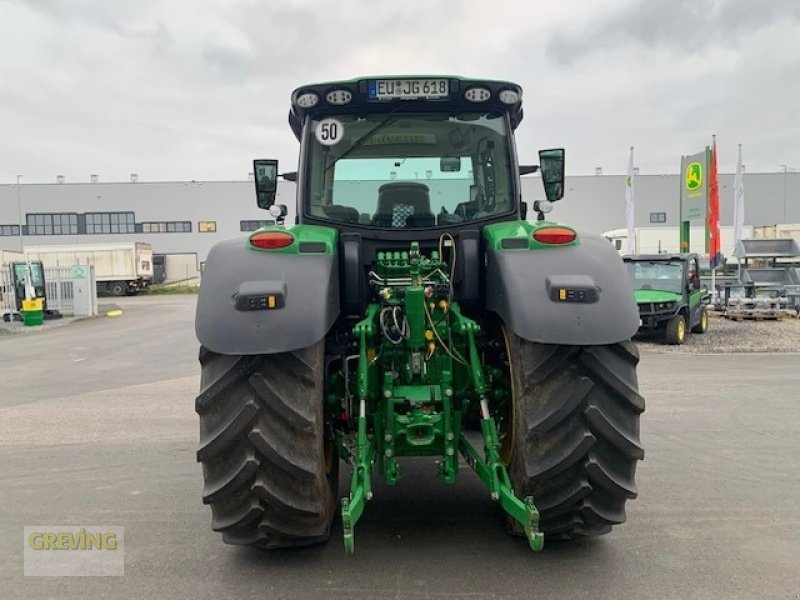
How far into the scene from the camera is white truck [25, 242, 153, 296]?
39.8m

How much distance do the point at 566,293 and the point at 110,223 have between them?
54.4m

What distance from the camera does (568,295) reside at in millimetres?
3258

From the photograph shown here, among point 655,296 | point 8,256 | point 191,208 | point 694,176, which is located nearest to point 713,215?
point 694,176

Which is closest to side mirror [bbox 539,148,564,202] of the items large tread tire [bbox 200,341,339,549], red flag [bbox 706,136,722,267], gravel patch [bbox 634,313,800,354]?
large tread tire [bbox 200,341,339,549]

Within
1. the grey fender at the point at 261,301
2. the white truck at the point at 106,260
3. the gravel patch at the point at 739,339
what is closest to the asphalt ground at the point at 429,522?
the grey fender at the point at 261,301

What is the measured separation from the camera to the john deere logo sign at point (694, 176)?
19.1 m

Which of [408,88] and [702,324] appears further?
[702,324]

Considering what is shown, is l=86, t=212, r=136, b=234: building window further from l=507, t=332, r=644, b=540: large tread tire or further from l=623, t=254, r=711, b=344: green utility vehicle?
l=507, t=332, r=644, b=540: large tread tire

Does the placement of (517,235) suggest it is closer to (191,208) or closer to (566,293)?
(566,293)

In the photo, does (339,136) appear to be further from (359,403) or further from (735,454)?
(735,454)

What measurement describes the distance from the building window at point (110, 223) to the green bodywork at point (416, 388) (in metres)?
52.6

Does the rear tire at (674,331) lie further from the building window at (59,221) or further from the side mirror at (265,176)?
the building window at (59,221)

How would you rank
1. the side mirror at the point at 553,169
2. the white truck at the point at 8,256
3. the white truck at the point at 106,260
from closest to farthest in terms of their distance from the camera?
1. the side mirror at the point at 553,169
2. the white truck at the point at 8,256
3. the white truck at the point at 106,260

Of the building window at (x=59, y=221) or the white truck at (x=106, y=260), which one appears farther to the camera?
the building window at (x=59, y=221)
